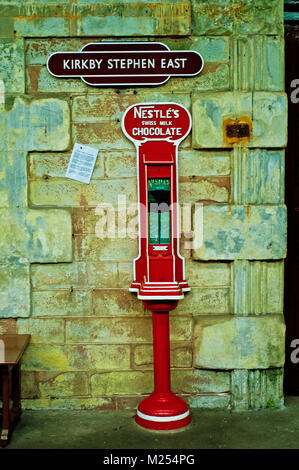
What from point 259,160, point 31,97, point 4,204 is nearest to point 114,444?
point 4,204

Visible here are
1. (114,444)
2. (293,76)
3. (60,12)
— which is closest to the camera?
(114,444)

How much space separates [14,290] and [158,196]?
49.1 inches

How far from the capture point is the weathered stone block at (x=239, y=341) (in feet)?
13.8

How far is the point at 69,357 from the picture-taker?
4.23 meters

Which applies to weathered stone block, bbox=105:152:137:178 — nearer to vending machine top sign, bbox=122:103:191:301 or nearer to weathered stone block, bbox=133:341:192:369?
vending machine top sign, bbox=122:103:191:301

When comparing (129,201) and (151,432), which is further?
(129,201)

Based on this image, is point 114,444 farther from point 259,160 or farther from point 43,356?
point 259,160

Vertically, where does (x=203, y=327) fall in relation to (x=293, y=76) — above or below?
below

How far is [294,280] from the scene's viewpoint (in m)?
4.55

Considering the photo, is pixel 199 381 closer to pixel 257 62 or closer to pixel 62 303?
pixel 62 303

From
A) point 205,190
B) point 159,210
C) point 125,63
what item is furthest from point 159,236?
point 125,63

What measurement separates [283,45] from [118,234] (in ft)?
5.86

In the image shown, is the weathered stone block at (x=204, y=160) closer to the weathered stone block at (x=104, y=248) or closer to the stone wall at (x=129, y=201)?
the stone wall at (x=129, y=201)

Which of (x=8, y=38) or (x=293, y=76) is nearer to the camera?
(x=8, y=38)
